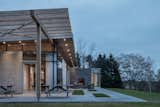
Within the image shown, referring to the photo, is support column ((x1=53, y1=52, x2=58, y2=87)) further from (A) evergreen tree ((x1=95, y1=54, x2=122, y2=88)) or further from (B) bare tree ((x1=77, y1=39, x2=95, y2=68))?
(B) bare tree ((x1=77, y1=39, x2=95, y2=68))

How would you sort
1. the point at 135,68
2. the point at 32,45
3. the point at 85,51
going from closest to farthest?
the point at 32,45 → the point at 135,68 → the point at 85,51

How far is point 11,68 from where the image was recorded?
17.8 metres

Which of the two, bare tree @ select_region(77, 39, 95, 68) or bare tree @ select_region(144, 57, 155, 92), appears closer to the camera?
bare tree @ select_region(144, 57, 155, 92)

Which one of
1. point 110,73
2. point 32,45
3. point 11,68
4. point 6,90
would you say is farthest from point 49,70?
point 110,73

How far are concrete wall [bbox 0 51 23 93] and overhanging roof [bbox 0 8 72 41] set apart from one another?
0.95 meters

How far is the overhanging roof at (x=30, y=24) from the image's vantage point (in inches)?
479

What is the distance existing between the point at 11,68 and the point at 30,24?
434 cm

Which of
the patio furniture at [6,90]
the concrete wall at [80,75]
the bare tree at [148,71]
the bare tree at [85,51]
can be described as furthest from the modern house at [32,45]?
the bare tree at [85,51]

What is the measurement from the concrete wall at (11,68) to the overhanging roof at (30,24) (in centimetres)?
95

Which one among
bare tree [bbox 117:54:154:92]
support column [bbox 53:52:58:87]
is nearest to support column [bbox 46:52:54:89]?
support column [bbox 53:52:58:87]

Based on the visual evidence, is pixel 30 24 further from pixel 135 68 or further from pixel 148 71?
pixel 135 68

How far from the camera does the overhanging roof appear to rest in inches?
479

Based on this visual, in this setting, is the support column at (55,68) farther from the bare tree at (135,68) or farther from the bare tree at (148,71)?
the bare tree at (135,68)

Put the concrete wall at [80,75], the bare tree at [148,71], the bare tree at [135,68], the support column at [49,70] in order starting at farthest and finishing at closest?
the concrete wall at [80,75]
the bare tree at [135,68]
the bare tree at [148,71]
the support column at [49,70]
